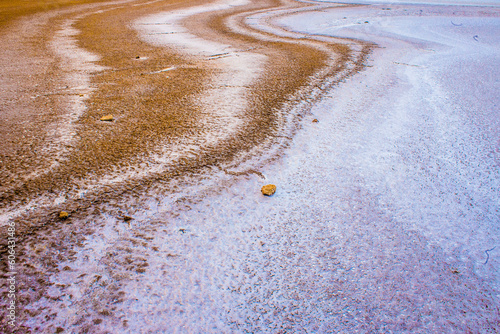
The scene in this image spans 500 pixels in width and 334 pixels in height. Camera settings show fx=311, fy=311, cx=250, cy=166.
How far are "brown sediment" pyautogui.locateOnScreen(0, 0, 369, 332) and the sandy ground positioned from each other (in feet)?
0.05

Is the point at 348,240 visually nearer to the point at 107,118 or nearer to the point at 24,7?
the point at 107,118

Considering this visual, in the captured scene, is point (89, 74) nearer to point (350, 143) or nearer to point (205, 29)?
point (350, 143)

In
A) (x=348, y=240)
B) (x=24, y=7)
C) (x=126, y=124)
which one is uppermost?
(x=24, y=7)

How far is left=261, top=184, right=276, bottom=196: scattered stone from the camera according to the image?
1.49 meters

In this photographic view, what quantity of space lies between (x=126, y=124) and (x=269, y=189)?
1.10m

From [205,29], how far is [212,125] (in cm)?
445

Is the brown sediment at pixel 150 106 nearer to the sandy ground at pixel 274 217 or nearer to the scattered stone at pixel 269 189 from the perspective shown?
the sandy ground at pixel 274 217

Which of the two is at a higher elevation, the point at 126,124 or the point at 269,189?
the point at 126,124

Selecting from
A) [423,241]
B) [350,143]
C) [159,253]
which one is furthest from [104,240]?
[350,143]

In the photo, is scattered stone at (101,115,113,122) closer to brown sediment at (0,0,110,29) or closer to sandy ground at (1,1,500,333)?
sandy ground at (1,1,500,333)

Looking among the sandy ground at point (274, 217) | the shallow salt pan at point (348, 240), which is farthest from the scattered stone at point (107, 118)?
the shallow salt pan at point (348, 240)

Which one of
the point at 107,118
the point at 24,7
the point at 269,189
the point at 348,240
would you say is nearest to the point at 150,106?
the point at 107,118

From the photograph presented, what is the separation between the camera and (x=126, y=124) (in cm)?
202

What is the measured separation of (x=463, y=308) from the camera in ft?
3.32
